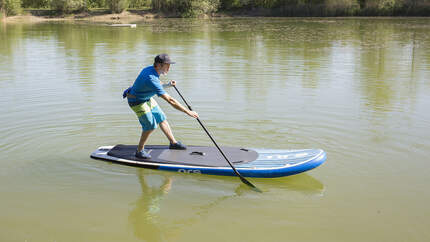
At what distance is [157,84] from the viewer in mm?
6520

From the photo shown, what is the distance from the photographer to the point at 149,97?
689 cm

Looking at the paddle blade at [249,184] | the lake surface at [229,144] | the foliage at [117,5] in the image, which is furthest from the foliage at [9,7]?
the paddle blade at [249,184]

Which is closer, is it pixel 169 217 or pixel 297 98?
pixel 169 217

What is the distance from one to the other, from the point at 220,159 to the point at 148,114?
4.58ft

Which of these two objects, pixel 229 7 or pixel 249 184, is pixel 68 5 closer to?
pixel 229 7

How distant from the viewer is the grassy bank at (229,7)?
54156mm

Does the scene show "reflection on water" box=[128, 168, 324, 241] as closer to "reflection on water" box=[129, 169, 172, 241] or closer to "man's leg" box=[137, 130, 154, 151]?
"reflection on water" box=[129, 169, 172, 241]

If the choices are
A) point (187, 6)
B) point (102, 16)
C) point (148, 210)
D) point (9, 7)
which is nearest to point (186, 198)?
point (148, 210)

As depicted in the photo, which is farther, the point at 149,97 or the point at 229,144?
the point at 229,144

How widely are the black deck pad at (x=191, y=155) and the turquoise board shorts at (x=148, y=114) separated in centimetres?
57

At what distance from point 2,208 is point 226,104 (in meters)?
6.27

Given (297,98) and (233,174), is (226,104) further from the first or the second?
(233,174)

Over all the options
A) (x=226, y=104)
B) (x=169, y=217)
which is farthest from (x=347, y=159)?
(x=226, y=104)

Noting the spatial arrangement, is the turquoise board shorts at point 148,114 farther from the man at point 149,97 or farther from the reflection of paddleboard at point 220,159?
the reflection of paddleboard at point 220,159
